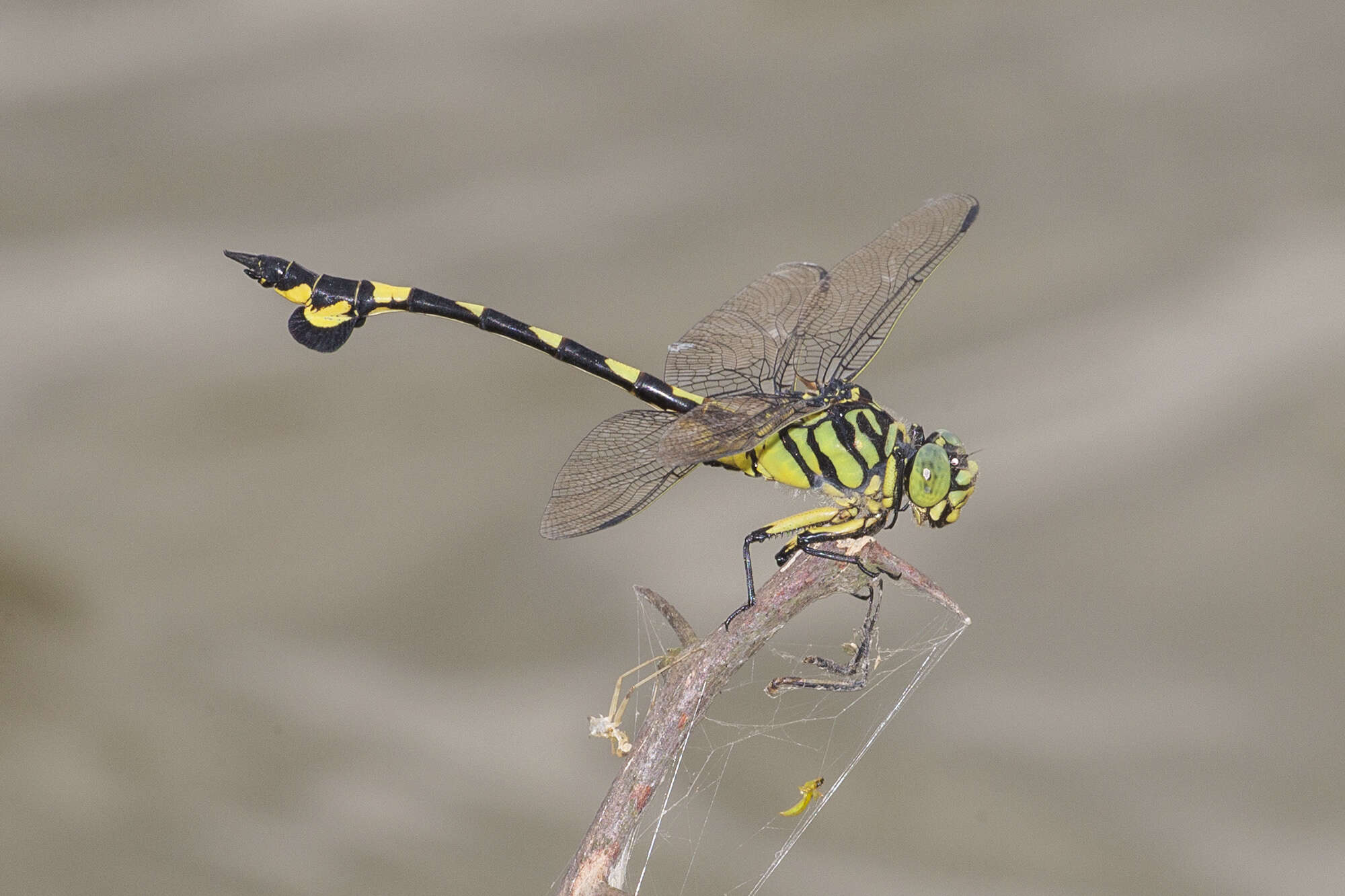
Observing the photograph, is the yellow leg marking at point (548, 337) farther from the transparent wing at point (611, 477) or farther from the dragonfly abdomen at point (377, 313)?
the transparent wing at point (611, 477)

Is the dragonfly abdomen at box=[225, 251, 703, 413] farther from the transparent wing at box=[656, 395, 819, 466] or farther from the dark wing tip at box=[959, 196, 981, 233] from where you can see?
the dark wing tip at box=[959, 196, 981, 233]

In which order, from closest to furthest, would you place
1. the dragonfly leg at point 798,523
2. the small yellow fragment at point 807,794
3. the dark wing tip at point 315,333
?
the small yellow fragment at point 807,794 → the dragonfly leg at point 798,523 → the dark wing tip at point 315,333

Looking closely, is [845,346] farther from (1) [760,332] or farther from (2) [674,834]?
(2) [674,834]

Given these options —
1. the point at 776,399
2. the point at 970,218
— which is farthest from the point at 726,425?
the point at 970,218

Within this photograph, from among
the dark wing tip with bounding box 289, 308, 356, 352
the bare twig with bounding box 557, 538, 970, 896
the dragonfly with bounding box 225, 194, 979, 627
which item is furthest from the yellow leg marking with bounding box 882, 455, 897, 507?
the dark wing tip with bounding box 289, 308, 356, 352

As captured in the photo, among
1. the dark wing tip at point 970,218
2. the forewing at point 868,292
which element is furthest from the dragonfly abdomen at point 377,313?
the dark wing tip at point 970,218

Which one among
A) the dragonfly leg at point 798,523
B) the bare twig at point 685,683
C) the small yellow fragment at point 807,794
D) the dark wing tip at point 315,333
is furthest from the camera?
the dark wing tip at point 315,333

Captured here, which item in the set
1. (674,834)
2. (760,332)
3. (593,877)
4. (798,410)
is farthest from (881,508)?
(674,834)
